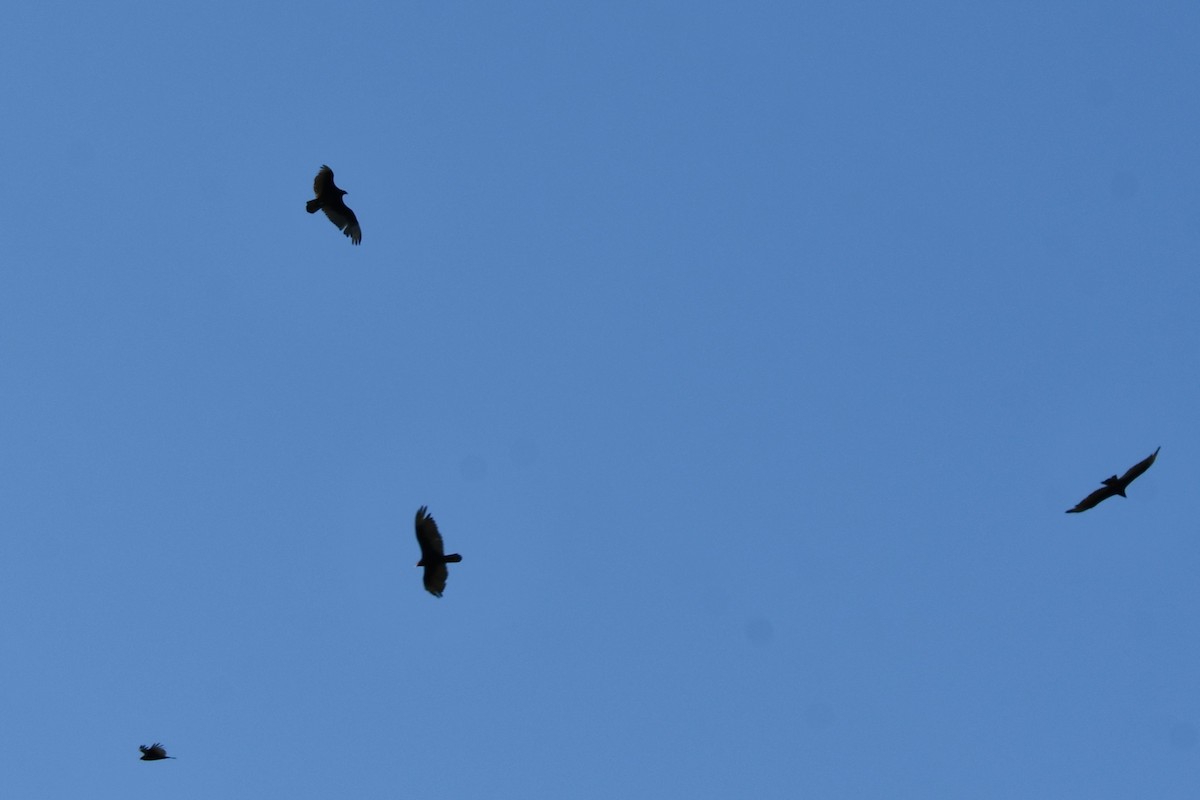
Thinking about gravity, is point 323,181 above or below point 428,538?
above

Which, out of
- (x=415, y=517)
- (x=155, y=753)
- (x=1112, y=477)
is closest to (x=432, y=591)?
(x=415, y=517)

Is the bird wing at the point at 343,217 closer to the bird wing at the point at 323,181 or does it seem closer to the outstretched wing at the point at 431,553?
the bird wing at the point at 323,181

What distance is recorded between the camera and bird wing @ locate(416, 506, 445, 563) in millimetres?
26453

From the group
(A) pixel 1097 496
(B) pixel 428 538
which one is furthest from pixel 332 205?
(A) pixel 1097 496

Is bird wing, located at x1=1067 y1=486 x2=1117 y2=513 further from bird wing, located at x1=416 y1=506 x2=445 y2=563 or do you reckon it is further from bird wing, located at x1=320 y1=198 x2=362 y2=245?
bird wing, located at x1=320 y1=198 x2=362 y2=245

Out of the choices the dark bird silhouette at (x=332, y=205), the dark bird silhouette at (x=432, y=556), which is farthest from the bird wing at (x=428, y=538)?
the dark bird silhouette at (x=332, y=205)

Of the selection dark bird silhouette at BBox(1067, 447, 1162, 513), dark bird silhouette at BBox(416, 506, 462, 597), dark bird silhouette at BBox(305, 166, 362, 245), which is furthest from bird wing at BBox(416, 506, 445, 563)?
dark bird silhouette at BBox(1067, 447, 1162, 513)

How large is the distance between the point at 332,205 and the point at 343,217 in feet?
1.43

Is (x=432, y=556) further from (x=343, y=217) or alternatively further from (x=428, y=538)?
(x=343, y=217)

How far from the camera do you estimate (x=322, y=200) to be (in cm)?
2905

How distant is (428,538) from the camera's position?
26.6 metres

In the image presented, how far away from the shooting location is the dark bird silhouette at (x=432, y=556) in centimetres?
2648

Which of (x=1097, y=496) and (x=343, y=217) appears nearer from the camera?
(x=1097, y=496)

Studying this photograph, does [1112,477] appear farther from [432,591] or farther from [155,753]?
[155,753]
